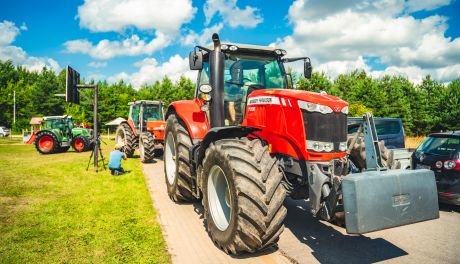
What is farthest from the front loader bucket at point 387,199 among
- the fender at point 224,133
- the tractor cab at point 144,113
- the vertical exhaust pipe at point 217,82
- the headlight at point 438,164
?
the tractor cab at point 144,113

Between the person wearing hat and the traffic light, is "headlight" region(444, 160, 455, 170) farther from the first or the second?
the traffic light

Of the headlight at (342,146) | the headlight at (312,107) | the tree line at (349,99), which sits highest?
the tree line at (349,99)

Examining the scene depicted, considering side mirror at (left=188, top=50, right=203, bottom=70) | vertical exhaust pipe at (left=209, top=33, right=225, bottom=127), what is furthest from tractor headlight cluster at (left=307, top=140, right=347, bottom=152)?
side mirror at (left=188, top=50, right=203, bottom=70)

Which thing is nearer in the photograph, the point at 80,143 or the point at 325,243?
the point at 325,243

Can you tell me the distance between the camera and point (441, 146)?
6.34 m

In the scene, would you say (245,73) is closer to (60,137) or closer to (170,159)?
(170,159)

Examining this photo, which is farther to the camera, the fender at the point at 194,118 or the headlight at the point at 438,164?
the headlight at the point at 438,164

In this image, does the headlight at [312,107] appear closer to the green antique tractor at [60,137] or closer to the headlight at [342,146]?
the headlight at [342,146]

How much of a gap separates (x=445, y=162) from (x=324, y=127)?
3.53 metres

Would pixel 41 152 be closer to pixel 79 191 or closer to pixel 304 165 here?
pixel 79 191

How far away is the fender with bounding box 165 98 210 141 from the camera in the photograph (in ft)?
18.8

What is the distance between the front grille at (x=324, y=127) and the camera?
385 centimetres

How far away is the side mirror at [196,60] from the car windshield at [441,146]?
4883 mm

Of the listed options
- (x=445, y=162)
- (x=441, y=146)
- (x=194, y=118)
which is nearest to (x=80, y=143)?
(x=194, y=118)
